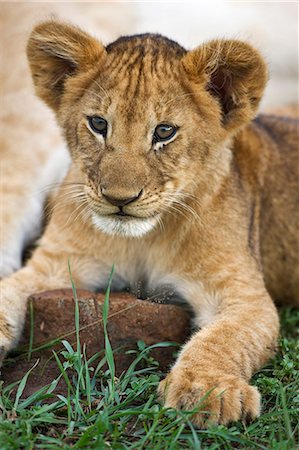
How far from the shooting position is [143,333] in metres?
3.40

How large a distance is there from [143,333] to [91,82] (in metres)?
1.03

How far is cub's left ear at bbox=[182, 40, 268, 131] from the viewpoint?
3.45 meters

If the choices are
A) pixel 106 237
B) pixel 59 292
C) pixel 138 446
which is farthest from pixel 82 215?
pixel 138 446

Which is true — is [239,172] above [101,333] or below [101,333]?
above

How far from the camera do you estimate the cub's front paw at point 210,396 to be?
2793mm

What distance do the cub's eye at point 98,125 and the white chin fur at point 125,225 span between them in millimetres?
327

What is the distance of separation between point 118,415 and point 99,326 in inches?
24.0

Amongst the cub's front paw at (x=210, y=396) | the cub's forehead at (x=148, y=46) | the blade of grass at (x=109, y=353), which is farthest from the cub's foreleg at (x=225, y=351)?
the cub's forehead at (x=148, y=46)

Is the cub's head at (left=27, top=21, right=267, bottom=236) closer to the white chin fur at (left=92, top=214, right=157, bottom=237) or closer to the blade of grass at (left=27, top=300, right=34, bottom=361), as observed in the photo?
the white chin fur at (left=92, top=214, right=157, bottom=237)

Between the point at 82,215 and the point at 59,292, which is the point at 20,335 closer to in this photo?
the point at 59,292

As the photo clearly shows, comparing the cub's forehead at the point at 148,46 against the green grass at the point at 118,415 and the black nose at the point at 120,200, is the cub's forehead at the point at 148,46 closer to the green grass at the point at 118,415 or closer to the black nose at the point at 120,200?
the black nose at the point at 120,200

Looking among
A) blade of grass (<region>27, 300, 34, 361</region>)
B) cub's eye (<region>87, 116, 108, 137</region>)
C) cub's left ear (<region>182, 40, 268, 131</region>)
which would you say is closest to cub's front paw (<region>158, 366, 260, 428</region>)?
blade of grass (<region>27, 300, 34, 361</region>)

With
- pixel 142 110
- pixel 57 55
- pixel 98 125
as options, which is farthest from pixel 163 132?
pixel 57 55

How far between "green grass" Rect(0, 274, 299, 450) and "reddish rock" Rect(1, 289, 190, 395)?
0.27ft
